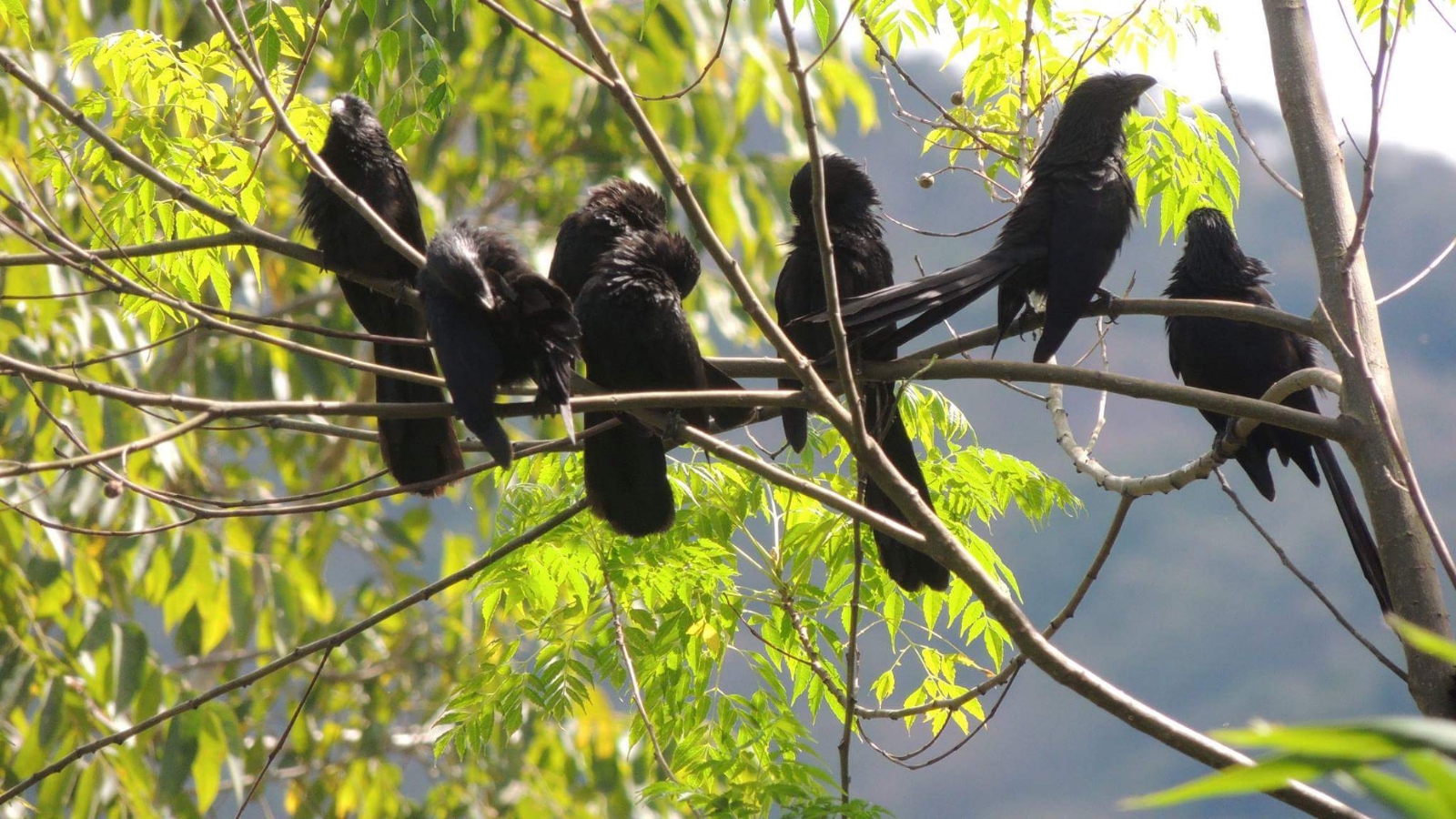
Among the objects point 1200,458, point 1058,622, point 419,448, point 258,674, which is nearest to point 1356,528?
point 1200,458

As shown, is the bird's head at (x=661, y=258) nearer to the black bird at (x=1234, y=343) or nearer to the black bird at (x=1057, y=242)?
the black bird at (x=1057, y=242)

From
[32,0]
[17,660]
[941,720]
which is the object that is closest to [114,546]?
[17,660]

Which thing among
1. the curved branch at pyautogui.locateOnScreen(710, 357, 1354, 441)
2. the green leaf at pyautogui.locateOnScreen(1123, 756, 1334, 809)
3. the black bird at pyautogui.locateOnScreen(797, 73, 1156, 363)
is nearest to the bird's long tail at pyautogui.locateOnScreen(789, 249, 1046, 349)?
the black bird at pyautogui.locateOnScreen(797, 73, 1156, 363)

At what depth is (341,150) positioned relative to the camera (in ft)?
13.2

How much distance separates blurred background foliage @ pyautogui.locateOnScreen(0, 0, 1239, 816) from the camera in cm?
322

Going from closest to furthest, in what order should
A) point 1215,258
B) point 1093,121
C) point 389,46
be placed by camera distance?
point 389,46
point 1093,121
point 1215,258

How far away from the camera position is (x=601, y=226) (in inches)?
141

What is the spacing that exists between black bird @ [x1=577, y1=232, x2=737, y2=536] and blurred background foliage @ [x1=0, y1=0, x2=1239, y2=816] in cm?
16

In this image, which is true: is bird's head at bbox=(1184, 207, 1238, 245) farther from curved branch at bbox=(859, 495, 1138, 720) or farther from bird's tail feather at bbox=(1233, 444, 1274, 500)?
curved branch at bbox=(859, 495, 1138, 720)

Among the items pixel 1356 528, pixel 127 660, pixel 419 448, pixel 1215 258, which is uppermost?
pixel 1215 258

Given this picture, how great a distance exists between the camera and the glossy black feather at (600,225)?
3.56 meters

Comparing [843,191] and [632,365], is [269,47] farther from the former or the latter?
[843,191]

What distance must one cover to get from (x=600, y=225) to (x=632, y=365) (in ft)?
1.69

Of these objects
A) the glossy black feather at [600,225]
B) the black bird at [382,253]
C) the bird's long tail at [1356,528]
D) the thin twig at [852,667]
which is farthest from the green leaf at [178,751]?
the bird's long tail at [1356,528]
